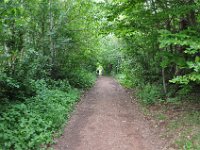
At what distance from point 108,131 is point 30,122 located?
2.47 m

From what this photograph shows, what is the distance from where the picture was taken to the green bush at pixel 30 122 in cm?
654

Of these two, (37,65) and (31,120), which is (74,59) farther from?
(31,120)

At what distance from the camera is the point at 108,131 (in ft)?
28.0

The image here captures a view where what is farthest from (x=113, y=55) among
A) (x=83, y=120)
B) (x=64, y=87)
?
(x=83, y=120)

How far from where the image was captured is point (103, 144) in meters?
7.42

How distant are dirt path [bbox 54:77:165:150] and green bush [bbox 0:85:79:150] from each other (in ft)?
1.50

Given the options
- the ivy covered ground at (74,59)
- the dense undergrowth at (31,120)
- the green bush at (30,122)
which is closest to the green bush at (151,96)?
the ivy covered ground at (74,59)

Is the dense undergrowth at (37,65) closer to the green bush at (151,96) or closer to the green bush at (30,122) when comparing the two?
the green bush at (30,122)

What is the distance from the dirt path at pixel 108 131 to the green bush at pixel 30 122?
46cm

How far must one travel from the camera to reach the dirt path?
7385mm

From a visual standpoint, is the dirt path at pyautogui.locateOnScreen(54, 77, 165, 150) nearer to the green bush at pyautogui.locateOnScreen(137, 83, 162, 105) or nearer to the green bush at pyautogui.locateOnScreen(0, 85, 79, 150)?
the green bush at pyautogui.locateOnScreen(0, 85, 79, 150)

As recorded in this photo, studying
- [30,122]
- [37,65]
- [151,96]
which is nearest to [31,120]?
[30,122]

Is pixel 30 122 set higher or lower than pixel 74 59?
lower

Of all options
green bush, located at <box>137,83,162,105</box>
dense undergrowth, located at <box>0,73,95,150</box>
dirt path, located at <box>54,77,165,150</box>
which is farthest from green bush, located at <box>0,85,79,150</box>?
green bush, located at <box>137,83,162,105</box>
